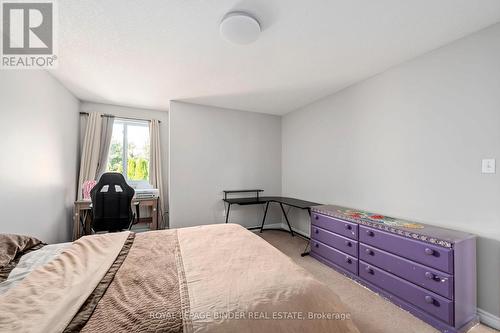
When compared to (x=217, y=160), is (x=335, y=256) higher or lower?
lower

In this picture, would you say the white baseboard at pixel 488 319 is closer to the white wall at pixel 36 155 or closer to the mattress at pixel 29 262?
the mattress at pixel 29 262

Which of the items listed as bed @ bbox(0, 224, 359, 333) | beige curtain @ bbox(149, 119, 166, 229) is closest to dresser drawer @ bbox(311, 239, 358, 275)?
bed @ bbox(0, 224, 359, 333)

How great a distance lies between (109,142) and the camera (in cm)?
373

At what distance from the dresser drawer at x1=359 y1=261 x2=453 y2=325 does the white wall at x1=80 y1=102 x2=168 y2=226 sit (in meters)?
3.48

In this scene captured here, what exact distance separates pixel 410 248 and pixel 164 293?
2.02 metres

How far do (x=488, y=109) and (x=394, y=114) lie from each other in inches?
29.4

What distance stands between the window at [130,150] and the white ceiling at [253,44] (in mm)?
991

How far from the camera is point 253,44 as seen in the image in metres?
1.97

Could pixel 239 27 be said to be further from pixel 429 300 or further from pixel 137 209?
pixel 137 209

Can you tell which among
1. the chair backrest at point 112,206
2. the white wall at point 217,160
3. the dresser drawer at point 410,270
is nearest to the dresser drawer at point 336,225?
the dresser drawer at point 410,270

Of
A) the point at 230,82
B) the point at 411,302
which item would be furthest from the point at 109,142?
the point at 411,302

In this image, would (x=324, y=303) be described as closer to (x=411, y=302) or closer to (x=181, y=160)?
(x=411, y=302)

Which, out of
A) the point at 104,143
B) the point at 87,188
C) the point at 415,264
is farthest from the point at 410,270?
the point at 104,143

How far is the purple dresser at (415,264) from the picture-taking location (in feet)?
5.25
